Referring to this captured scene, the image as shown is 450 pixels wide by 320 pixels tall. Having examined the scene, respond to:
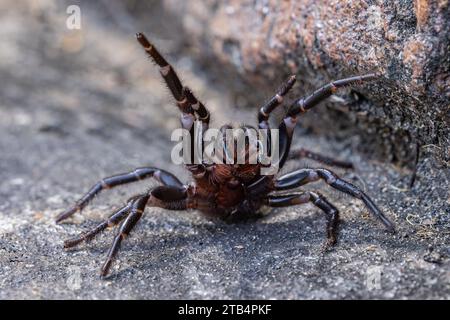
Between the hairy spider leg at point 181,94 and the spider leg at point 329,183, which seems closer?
the hairy spider leg at point 181,94

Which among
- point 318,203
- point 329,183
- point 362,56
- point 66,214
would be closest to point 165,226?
point 66,214

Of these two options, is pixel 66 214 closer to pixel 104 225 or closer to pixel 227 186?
pixel 104 225

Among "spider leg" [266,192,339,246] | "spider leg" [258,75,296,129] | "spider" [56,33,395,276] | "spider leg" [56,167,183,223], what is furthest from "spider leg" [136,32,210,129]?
"spider leg" [266,192,339,246]

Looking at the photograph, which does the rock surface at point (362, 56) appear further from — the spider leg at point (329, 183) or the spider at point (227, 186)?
the spider leg at point (329, 183)

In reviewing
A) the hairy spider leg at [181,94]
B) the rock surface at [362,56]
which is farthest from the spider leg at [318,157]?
the hairy spider leg at [181,94]

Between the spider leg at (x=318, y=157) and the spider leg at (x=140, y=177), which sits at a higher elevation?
the spider leg at (x=318, y=157)

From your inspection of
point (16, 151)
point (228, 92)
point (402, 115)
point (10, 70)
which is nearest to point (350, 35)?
point (402, 115)

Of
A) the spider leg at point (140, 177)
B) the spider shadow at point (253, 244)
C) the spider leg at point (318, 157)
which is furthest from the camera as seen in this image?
the spider leg at point (318, 157)
